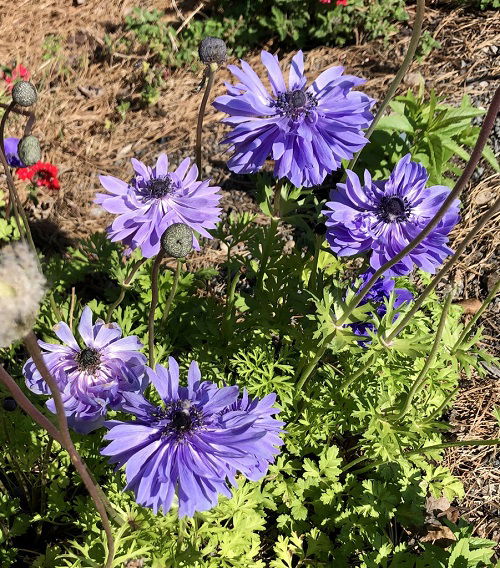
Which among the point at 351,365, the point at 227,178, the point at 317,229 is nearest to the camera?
the point at 317,229

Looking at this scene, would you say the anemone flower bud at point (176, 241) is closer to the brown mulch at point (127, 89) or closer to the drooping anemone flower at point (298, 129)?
the drooping anemone flower at point (298, 129)

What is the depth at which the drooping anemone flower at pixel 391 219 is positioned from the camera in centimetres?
193

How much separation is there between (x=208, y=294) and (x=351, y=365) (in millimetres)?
1028

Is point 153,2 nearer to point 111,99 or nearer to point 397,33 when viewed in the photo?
point 111,99

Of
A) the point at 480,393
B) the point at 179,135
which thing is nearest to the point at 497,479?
the point at 480,393

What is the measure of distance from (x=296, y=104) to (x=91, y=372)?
1.13 metres

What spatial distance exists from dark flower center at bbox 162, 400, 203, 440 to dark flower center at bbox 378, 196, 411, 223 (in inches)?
35.7

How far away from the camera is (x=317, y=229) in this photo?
2148mm

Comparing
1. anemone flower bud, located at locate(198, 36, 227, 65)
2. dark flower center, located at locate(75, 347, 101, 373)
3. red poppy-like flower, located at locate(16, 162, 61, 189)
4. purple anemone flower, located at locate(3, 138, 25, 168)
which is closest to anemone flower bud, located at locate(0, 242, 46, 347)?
dark flower center, located at locate(75, 347, 101, 373)

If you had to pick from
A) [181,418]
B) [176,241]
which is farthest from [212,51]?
[181,418]

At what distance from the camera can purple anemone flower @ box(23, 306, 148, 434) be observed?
1853mm

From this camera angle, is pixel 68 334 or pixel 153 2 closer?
pixel 68 334

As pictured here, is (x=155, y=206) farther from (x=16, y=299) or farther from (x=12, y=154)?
(x=12, y=154)

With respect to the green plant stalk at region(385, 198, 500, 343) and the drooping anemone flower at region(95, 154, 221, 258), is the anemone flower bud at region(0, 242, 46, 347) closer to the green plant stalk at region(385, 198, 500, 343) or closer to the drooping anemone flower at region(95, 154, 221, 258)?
the green plant stalk at region(385, 198, 500, 343)
